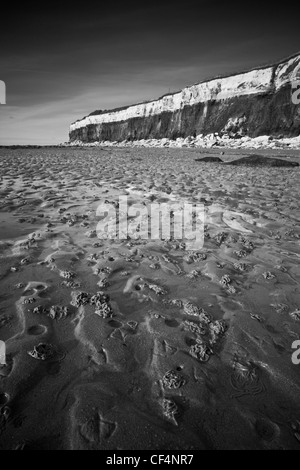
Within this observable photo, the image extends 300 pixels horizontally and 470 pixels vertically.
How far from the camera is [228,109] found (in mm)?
52344

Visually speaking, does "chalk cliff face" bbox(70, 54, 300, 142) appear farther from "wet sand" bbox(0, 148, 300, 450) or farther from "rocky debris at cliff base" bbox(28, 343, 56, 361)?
"rocky debris at cliff base" bbox(28, 343, 56, 361)

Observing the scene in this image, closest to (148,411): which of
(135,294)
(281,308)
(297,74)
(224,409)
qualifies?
(224,409)

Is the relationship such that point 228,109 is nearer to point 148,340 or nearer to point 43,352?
point 148,340

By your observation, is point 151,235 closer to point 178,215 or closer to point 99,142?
point 178,215

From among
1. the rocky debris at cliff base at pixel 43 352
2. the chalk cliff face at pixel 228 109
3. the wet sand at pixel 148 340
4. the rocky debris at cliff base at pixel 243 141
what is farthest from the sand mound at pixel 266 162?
the chalk cliff face at pixel 228 109

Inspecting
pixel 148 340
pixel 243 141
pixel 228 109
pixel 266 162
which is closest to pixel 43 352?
pixel 148 340

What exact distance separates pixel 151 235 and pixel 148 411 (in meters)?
3.42

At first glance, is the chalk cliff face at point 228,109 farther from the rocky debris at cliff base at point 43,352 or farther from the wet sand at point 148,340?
the rocky debris at cliff base at point 43,352

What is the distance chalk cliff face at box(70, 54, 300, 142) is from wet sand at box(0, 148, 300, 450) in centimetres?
4415

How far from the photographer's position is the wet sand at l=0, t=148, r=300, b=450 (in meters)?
1.67

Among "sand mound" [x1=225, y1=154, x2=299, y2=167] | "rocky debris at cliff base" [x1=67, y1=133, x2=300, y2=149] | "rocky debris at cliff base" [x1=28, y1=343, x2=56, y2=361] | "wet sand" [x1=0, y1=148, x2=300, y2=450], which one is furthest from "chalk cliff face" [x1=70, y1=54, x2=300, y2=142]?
"rocky debris at cliff base" [x1=28, y1=343, x2=56, y2=361]

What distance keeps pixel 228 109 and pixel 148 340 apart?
59.7 meters

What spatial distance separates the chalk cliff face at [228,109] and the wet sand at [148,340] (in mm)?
44146

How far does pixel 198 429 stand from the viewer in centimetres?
167
